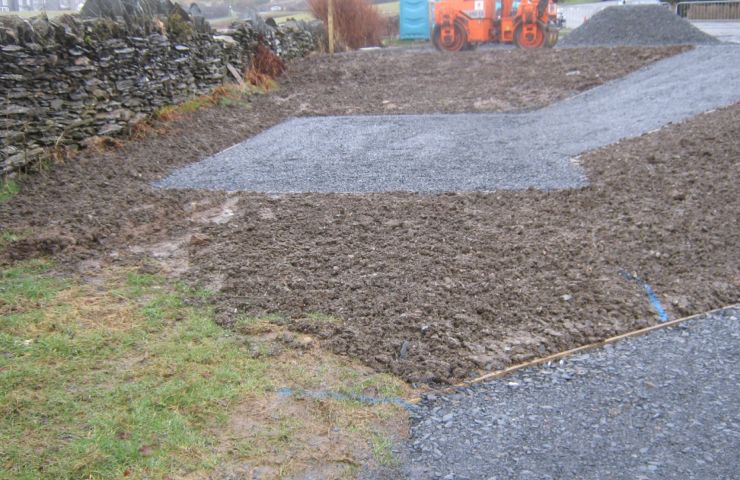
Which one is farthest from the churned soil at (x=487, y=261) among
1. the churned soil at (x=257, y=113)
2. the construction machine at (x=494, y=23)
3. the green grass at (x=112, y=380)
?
the construction machine at (x=494, y=23)

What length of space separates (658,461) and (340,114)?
9.38 metres

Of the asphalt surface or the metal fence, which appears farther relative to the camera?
the metal fence

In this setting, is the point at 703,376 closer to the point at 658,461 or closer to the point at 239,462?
the point at 658,461

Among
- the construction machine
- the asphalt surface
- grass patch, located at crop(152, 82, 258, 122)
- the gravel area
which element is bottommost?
the gravel area

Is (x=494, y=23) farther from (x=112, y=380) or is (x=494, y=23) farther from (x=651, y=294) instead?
(x=112, y=380)

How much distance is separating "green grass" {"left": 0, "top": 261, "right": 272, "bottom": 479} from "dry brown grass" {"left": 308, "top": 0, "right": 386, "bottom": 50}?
1626 cm

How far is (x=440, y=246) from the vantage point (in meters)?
5.23

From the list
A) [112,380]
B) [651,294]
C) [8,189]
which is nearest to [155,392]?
[112,380]

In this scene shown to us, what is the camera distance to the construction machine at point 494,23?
1717 cm

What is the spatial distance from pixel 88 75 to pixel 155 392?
20.3ft

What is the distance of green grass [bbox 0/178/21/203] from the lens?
6756 mm

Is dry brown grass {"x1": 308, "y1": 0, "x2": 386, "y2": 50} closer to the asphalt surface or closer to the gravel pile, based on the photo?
the gravel pile

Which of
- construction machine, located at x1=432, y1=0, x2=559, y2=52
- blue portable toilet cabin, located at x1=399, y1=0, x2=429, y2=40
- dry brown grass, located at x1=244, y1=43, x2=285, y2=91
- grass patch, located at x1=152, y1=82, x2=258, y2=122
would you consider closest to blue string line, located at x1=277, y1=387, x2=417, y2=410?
grass patch, located at x1=152, y1=82, x2=258, y2=122

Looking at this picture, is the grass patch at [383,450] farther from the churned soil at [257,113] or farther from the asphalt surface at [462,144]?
the asphalt surface at [462,144]
